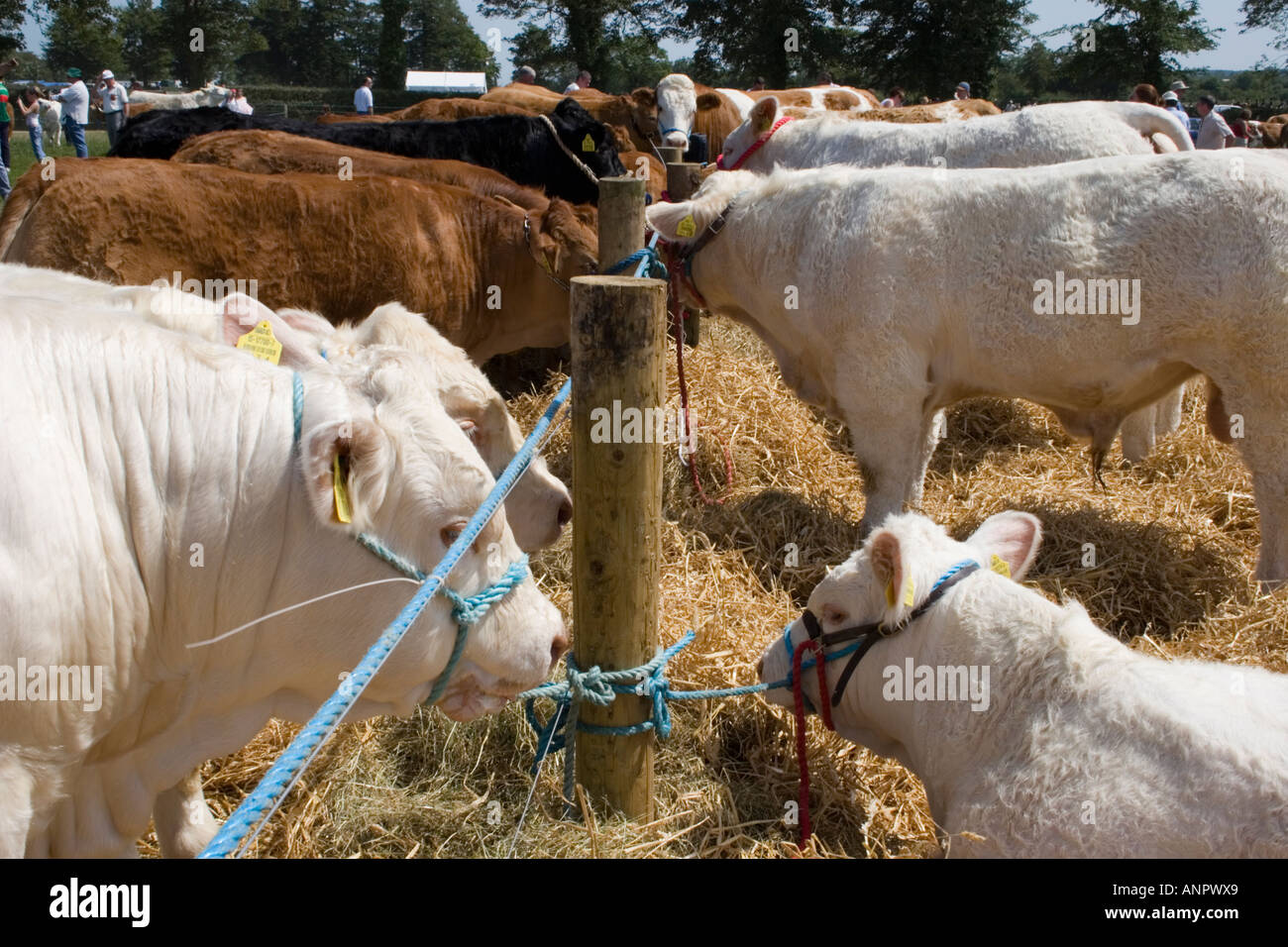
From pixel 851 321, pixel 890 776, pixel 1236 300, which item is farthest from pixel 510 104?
pixel 890 776

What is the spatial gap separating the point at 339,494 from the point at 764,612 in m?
2.97

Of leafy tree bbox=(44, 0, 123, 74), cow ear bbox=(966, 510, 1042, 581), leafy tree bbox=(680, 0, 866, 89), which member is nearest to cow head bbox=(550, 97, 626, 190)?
cow ear bbox=(966, 510, 1042, 581)

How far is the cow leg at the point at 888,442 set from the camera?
5.22 m

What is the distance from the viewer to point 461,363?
3.78m

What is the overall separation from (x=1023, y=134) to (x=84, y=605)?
7.21 metres

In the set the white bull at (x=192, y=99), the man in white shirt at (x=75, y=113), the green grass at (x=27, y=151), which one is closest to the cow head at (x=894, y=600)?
the green grass at (x=27, y=151)

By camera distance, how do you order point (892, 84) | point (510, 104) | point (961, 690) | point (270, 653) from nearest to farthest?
point (270, 653), point (961, 690), point (510, 104), point (892, 84)

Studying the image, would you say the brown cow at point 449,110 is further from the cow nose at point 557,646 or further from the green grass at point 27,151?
the cow nose at point 557,646

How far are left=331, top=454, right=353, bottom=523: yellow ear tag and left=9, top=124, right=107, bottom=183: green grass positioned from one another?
60.4ft

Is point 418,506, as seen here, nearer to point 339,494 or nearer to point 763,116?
point 339,494

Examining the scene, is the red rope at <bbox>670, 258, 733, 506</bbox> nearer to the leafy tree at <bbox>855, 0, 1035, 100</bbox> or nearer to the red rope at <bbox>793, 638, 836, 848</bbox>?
the red rope at <bbox>793, 638, 836, 848</bbox>

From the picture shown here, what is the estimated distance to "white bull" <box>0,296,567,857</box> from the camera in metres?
2.08

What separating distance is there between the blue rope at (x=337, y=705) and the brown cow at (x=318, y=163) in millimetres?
4989
